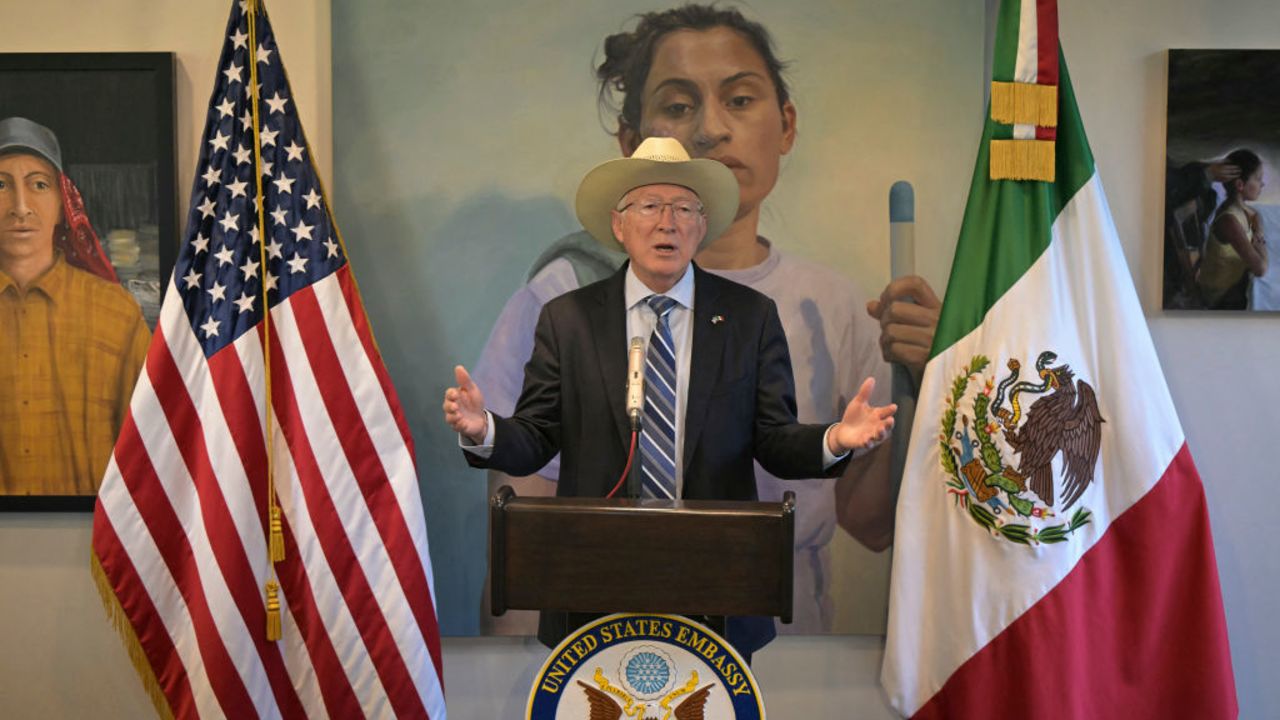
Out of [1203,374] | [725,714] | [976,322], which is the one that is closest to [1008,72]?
[976,322]

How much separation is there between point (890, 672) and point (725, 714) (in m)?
1.00

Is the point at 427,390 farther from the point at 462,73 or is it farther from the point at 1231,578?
the point at 1231,578

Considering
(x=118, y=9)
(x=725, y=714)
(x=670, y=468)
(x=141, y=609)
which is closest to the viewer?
(x=725, y=714)

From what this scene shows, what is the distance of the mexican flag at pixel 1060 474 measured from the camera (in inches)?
86.6

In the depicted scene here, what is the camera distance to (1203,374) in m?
2.55

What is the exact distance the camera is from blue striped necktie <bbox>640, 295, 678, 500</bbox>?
1.89 metres

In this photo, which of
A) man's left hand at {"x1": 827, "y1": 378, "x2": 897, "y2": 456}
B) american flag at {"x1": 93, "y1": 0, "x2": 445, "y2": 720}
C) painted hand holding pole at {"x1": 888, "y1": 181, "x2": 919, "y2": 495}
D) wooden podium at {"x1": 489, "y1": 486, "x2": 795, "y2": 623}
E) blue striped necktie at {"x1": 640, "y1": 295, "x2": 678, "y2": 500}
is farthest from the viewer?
painted hand holding pole at {"x1": 888, "y1": 181, "x2": 919, "y2": 495}

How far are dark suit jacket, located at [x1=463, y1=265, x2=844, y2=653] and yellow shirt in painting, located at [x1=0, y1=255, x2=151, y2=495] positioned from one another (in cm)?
120

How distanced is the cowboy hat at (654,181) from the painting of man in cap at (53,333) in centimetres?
127

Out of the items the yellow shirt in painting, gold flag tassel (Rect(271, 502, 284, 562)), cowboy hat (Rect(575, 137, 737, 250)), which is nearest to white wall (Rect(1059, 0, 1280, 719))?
cowboy hat (Rect(575, 137, 737, 250))

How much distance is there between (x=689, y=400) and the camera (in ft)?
6.42

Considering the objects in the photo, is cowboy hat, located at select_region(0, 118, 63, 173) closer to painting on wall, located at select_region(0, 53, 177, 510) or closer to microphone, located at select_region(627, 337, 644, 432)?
painting on wall, located at select_region(0, 53, 177, 510)

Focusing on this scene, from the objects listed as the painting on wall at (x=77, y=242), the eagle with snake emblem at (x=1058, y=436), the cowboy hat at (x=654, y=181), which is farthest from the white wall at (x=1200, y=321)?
the painting on wall at (x=77, y=242)

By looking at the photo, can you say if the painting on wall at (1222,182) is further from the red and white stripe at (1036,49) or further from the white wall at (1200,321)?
the red and white stripe at (1036,49)
